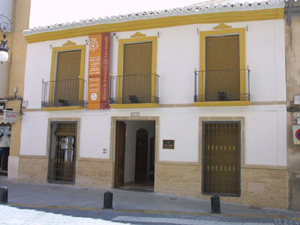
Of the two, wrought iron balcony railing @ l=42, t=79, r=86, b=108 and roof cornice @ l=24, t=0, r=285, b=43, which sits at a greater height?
roof cornice @ l=24, t=0, r=285, b=43

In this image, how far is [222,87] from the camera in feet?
33.4

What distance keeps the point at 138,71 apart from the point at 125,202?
173 inches

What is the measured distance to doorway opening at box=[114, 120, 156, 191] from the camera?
11633 millimetres

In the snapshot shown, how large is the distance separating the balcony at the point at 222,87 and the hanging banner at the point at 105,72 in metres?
3.15

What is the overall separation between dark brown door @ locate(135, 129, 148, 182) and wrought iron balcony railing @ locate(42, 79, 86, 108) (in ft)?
10.8

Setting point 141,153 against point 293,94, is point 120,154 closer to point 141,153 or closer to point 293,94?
point 141,153

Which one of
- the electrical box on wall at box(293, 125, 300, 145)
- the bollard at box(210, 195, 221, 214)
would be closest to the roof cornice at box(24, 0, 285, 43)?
the electrical box on wall at box(293, 125, 300, 145)

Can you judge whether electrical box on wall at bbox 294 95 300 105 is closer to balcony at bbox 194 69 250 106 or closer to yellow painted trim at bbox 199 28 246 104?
balcony at bbox 194 69 250 106

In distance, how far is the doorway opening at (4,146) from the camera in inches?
521

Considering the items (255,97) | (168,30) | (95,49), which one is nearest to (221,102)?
(255,97)

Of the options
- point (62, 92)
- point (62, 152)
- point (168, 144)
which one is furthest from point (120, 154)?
point (62, 92)

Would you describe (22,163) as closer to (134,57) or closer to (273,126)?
(134,57)

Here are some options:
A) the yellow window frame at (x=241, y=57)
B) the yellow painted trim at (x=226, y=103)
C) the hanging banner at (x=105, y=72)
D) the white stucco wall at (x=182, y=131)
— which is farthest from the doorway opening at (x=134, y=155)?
the yellow window frame at (x=241, y=57)

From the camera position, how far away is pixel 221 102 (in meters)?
9.70
